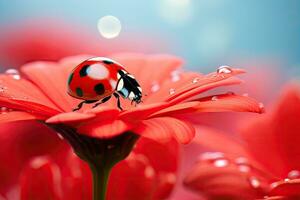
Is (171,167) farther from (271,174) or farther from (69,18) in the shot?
(69,18)

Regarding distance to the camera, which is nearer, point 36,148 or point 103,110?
point 103,110

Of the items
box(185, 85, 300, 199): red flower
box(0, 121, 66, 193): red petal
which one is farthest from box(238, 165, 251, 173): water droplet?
box(0, 121, 66, 193): red petal

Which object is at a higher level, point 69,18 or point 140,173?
point 69,18

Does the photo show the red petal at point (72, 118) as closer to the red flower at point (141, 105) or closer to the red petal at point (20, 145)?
the red flower at point (141, 105)

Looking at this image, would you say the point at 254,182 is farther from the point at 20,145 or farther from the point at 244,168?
the point at 20,145

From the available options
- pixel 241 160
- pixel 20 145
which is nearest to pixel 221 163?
pixel 241 160

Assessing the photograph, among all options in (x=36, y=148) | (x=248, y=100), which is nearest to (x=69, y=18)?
(x=36, y=148)

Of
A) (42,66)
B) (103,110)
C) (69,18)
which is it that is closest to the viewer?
(103,110)
